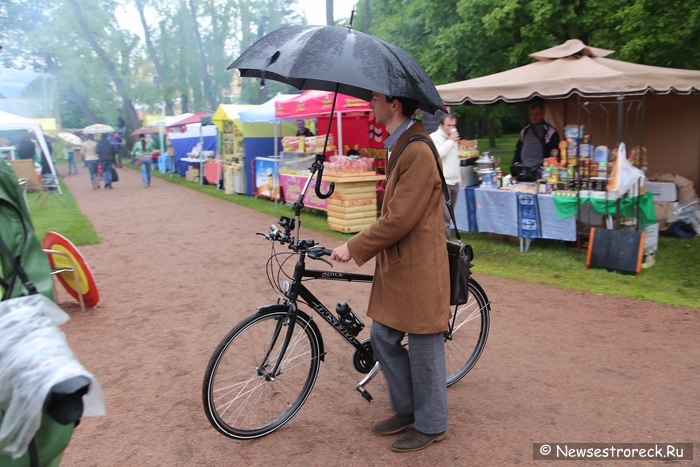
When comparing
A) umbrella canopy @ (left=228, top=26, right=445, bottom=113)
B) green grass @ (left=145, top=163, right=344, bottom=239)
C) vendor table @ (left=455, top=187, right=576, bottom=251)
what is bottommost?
green grass @ (left=145, top=163, right=344, bottom=239)

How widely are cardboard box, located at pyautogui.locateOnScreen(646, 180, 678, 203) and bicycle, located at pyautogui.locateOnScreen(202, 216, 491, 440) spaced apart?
8088mm

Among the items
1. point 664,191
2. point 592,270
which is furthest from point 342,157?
point 664,191

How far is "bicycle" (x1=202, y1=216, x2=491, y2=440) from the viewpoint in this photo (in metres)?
3.11

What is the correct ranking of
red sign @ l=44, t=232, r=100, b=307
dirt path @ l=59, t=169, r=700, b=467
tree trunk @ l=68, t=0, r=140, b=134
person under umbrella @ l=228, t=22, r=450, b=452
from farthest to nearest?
tree trunk @ l=68, t=0, r=140, b=134 < red sign @ l=44, t=232, r=100, b=307 < dirt path @ l=59, t=169, r=700, b=467 < person under umbrella @ l=228, t=22, r=450, b=452

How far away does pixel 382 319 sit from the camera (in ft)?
10.2

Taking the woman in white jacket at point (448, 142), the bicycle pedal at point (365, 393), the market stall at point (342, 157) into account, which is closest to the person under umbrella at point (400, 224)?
the bicycle pedal at point (365, 393)

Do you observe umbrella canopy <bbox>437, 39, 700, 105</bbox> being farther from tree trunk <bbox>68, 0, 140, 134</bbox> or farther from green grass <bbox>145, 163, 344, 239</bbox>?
tree trunk <bbox>68, 0, 140, 134</bbox>

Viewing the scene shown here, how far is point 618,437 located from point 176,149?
2234cm

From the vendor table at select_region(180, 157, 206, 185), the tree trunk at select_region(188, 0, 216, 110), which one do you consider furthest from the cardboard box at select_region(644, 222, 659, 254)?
the tree trunk at select_region(188, 0, 216, 110)

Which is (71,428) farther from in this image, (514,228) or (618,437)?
(514,228)

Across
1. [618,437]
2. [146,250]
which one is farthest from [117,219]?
[618,437]

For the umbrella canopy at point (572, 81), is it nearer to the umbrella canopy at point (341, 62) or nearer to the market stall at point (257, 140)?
the umbrella canopy at point (341, 62)

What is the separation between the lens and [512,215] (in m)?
8.29

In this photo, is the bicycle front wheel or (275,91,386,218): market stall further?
Result: (275,91,386,218): market stall
